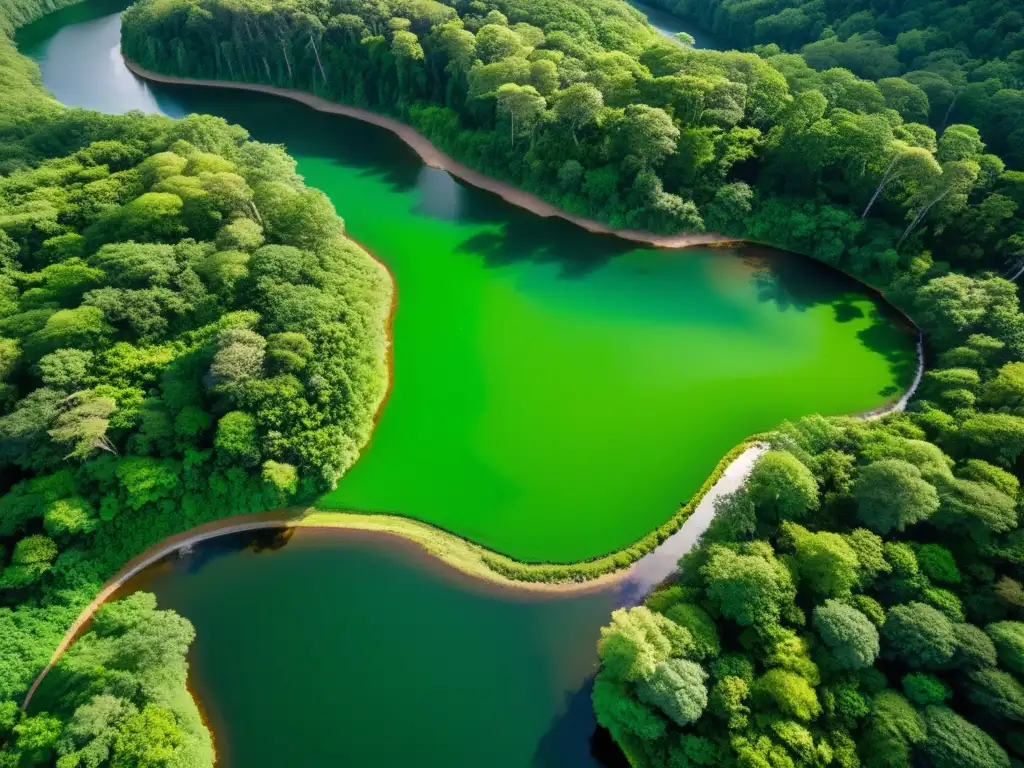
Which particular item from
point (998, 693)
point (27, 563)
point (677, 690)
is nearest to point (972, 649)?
point (998, 693)

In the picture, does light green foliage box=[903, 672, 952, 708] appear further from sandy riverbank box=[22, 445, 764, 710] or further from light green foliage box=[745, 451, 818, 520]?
sandy riverbank box=[22, 445, 764, 710]

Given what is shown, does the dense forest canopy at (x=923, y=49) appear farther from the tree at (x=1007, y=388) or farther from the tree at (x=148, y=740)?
the tree at (x=148, y=740)

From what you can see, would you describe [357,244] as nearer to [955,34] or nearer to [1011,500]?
[1011,500]

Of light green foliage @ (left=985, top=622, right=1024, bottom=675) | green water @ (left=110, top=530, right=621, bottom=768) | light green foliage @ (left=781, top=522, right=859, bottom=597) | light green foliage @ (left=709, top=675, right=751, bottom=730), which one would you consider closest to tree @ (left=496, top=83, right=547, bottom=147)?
green water @ (left=110, top=530, right=621, bottom=768)

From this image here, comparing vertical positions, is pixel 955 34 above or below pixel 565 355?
above

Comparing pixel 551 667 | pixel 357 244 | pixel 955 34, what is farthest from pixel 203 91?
pixel 955 34

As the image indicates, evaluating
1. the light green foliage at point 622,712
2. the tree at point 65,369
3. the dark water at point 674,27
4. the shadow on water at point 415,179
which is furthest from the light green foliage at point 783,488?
the dark water at point 674,27
